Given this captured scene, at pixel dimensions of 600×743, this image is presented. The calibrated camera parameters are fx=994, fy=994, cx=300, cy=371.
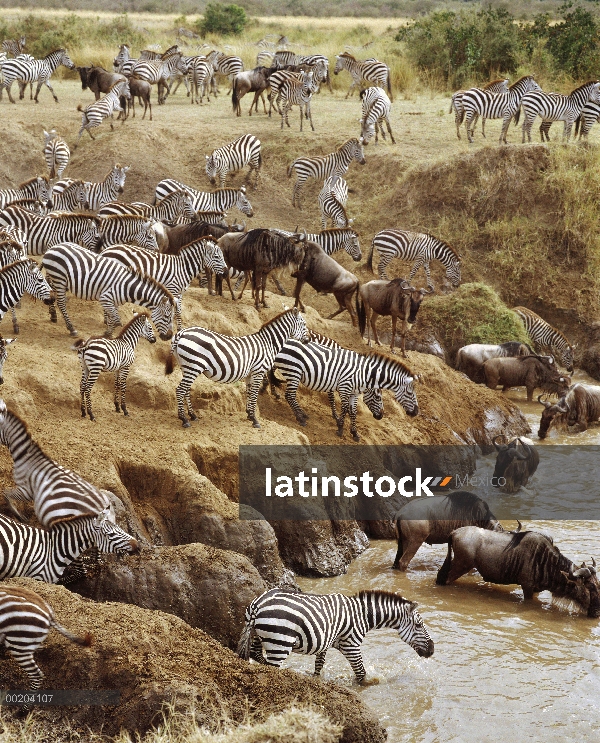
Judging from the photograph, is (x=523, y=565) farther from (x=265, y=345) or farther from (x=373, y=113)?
(x=373, y=113)

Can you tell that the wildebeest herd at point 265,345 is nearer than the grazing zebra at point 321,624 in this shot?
No

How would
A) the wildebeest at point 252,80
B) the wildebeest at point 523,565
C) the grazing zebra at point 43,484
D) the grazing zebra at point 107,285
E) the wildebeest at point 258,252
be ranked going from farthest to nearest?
the wildebeest at point 252,80, the wildebeest at point 258,252, the grazing zebra at point 107,285, the wildebeest at point 523,565, the grazing zebra at point 43,484

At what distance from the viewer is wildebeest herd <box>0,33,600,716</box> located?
8555mm

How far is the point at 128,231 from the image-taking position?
49.7 ft

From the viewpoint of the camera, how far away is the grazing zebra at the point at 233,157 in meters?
Result: 20.0

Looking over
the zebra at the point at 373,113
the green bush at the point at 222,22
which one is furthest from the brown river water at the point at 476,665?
the green bush at the point at 222,22

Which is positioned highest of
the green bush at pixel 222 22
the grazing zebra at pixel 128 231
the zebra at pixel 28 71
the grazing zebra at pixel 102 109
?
the green bush at pixel 222 22

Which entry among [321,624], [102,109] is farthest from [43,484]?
[102,109]

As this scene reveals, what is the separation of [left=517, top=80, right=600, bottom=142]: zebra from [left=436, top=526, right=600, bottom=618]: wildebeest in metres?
12.8

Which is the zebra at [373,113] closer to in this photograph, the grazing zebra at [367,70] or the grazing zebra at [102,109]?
the grazing zebra at [367,70]

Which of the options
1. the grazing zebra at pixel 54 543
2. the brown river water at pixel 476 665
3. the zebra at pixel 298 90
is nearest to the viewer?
the brown river water at pixel 476 665

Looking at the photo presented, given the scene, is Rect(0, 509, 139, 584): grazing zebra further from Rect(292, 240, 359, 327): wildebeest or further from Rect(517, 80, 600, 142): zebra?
Rect(517, 80, 600, 142): zebra

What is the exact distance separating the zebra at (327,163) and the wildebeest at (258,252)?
6.03m

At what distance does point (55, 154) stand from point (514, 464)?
11442mm
